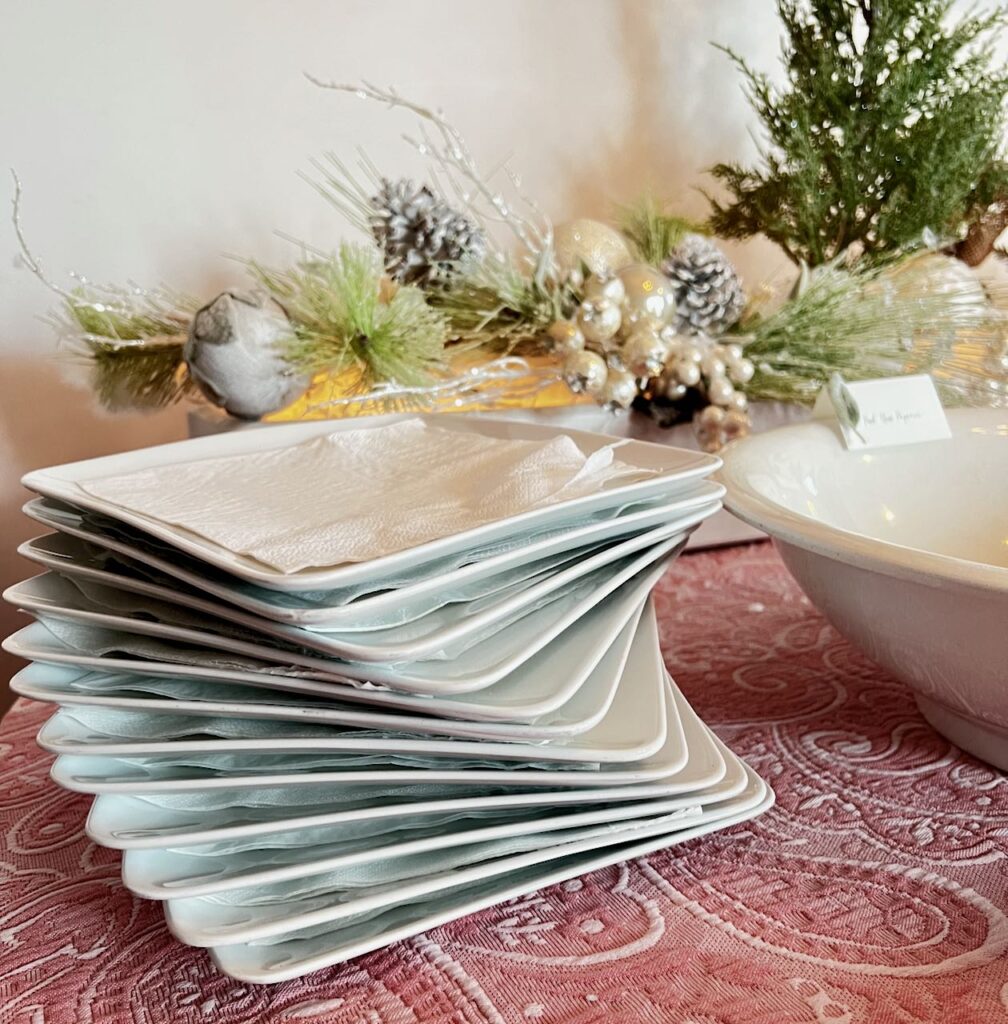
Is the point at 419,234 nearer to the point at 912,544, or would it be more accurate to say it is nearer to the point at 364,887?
the point at 912,544

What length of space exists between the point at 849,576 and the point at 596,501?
11 cm

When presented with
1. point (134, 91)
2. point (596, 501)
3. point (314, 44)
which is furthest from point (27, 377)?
point (596, 501)

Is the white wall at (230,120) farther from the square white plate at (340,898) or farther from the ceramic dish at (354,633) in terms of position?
the square white plate at (340,898)

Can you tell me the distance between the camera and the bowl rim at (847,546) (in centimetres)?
29

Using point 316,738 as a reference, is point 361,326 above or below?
above

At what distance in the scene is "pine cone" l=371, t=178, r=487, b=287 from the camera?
2.18 ft

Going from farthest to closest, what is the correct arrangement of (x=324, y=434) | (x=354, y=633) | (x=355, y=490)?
(x=324, y=434) < (x=355, y=490) < (x=354, y=633)

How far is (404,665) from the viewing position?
26cm

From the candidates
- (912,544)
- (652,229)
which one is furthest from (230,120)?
(912,544)

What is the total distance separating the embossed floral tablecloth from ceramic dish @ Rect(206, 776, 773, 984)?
17 millimetres

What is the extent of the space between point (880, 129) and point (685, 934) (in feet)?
2.17

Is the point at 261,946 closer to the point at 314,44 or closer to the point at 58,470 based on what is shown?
the point at 58,470

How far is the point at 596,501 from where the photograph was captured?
1.01 ft

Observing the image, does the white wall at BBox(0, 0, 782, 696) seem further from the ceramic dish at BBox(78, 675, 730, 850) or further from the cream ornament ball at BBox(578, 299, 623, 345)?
the ceramic dish at BBox(78, 675, 730, 850)
